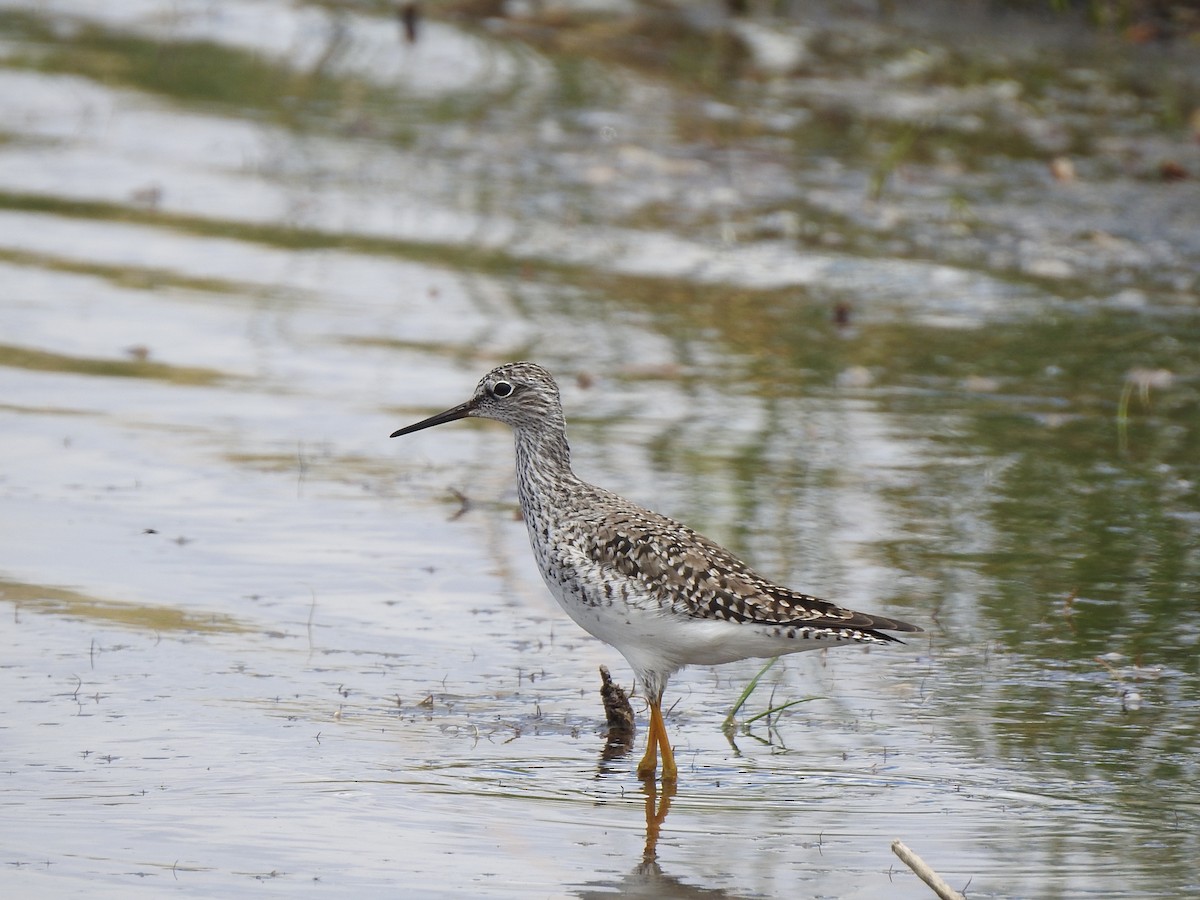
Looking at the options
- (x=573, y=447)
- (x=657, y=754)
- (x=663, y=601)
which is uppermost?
(x=663, y=601)

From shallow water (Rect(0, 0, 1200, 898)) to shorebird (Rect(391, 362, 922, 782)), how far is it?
338mm

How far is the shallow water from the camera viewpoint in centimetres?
632

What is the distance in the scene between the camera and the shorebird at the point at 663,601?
682 cm

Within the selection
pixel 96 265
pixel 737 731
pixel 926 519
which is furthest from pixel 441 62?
pixel 737 731

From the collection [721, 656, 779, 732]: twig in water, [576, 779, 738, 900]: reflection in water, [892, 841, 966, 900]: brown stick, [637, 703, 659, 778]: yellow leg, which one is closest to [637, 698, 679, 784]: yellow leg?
[637, 703, 659, 778]: yellow leg

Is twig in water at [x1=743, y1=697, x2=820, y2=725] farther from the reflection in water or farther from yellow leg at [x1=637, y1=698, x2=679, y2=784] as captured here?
the reflection in water

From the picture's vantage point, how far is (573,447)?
10281 mm

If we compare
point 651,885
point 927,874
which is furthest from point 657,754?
point 927,874

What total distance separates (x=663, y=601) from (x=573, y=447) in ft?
11.3

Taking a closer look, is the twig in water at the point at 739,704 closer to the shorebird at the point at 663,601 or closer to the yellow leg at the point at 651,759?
the shorebird at the point at 663,601


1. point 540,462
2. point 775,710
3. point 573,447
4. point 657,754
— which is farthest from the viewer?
point 573,447

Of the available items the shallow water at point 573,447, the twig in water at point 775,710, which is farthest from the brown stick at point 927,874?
the twig in water at point 775,710

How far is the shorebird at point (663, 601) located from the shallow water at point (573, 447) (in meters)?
0.34

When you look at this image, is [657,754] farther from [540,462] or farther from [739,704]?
[540,462]
